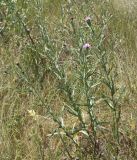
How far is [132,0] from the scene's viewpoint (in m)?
4.70

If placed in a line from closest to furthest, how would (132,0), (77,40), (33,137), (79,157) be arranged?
(77,40), (79,157), (33,137), (132,0)

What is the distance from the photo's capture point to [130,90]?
3441mm

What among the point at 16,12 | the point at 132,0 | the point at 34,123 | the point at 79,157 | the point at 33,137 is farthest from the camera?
the point at 132,0

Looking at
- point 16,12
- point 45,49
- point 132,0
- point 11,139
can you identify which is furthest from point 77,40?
point 132,0

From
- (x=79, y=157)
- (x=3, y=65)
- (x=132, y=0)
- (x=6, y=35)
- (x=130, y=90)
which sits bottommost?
(x=79, y=157)

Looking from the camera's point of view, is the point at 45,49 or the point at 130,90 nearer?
the point at 45,49

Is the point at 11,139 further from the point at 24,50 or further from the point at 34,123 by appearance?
the point at 24,50


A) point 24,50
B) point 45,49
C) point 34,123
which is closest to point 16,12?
point 24,50

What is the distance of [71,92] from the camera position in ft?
8.80

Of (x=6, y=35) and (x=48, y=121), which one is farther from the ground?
(x=6, y=35)

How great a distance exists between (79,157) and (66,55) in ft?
4.61

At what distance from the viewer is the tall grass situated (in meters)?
2.66

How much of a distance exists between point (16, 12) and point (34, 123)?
42.7 inches

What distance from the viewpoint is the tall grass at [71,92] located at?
8.71 ft
